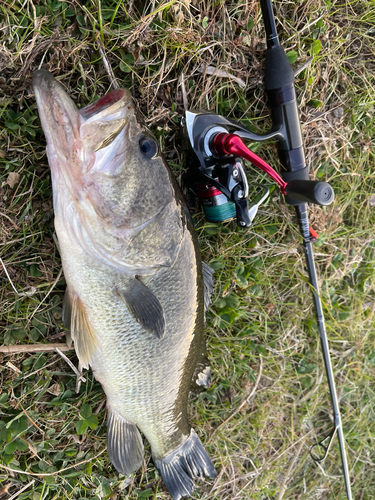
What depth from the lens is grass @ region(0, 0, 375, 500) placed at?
1.66 metres

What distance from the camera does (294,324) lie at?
244 cm

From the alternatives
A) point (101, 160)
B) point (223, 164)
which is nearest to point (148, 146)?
point (101, 160)

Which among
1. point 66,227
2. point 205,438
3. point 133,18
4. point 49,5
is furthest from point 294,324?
point 49,5

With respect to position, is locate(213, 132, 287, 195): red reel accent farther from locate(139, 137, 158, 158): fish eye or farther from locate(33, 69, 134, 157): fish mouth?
locate(33, 69, 134, 157): fish mouth

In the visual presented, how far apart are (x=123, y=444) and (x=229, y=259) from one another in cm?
116

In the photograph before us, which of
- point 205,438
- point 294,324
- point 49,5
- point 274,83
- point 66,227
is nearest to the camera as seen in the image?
point 66,227

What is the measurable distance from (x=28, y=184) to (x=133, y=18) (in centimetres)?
95

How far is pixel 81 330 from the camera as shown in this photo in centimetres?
157

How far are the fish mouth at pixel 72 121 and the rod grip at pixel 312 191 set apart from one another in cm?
79

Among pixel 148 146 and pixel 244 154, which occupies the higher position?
pixel 148 146

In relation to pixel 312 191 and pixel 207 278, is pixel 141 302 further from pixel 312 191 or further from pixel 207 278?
pixel 312 191

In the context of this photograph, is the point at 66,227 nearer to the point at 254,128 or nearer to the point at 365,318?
the point at 254,128

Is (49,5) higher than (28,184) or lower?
higher

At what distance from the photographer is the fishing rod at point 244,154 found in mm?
1584
